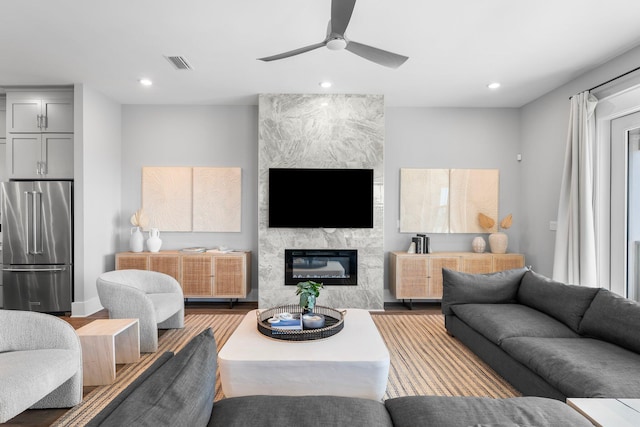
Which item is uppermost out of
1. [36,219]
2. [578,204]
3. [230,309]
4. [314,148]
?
[314,148]

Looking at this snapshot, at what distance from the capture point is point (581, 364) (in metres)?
2.08

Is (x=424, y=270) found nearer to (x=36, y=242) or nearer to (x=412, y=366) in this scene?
(x=412, y=366)

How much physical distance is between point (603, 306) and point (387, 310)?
105 inches

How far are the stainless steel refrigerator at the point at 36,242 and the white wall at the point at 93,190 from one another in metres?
0.14

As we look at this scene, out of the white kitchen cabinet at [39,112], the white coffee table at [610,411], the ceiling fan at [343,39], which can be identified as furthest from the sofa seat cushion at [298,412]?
the white kitchen cabinet at [39,112]

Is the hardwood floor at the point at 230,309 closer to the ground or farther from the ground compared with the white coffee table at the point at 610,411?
closer to the ground

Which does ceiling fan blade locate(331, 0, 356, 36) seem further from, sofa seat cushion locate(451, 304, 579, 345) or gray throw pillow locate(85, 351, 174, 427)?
sofa seat cushion locate(451, 304, 579, 345)

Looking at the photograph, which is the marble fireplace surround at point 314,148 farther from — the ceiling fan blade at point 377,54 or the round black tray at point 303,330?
the ceiling fan blade at point 377,54

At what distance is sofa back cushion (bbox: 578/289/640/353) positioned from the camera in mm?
2277

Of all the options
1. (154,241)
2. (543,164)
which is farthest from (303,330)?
(543,164)

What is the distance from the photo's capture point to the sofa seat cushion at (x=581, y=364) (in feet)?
6.08

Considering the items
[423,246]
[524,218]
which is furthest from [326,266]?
[524,218]

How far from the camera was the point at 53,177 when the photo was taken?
15.1ft

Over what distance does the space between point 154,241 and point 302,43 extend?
3.25 metres
